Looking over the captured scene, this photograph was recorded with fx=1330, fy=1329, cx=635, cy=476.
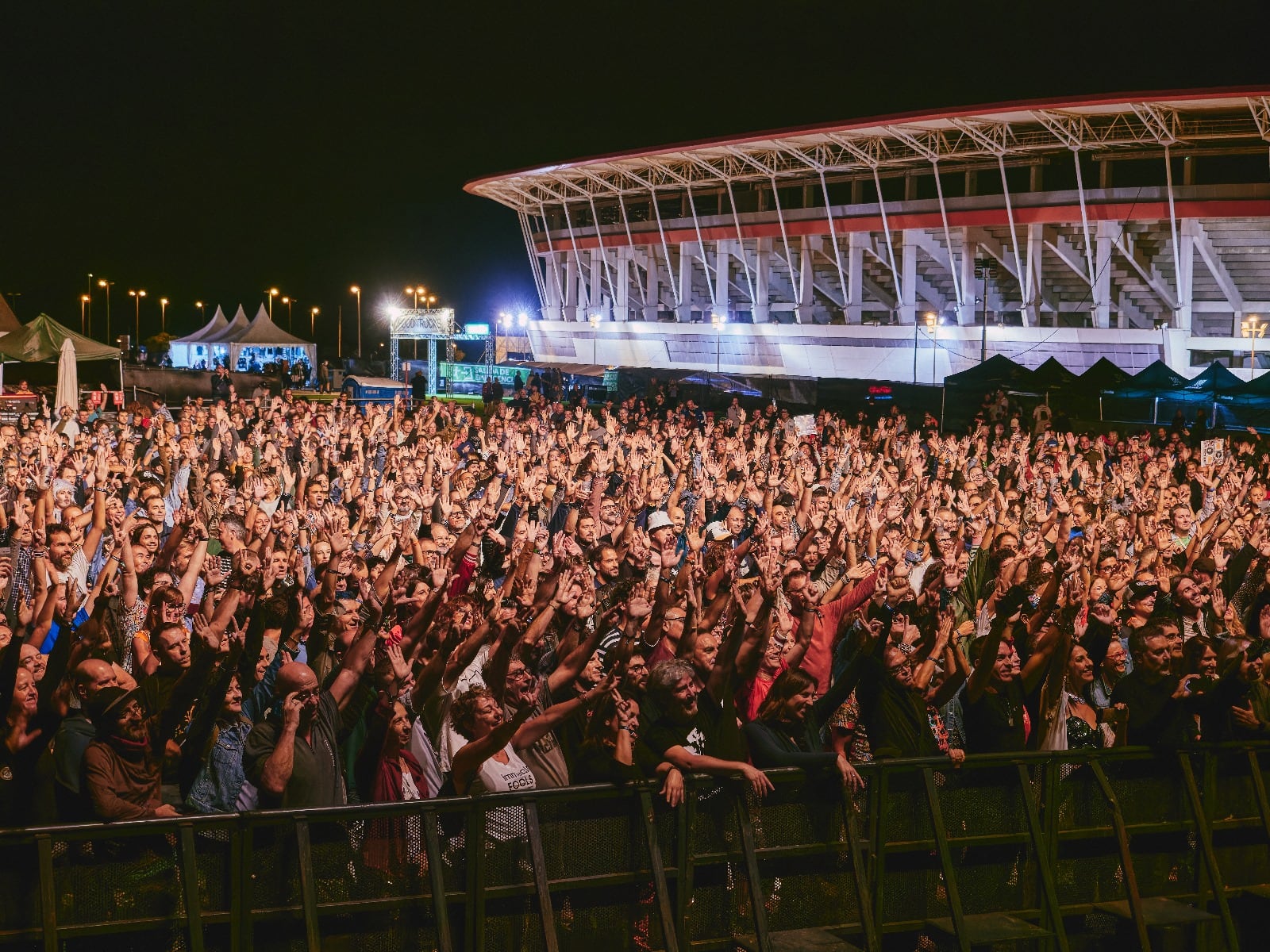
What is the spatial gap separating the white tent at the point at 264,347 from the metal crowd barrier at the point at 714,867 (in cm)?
4688

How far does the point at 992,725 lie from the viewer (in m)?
5.89

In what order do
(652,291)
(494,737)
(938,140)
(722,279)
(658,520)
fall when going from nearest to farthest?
(494,737)
(658,520)
(938,140)
(722,279)
(652,291)

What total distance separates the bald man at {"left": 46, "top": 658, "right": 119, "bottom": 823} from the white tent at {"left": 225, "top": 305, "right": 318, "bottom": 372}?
4635 centimetres

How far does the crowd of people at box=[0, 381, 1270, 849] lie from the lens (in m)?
5.00

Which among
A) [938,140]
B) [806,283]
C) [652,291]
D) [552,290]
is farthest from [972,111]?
[552,290]

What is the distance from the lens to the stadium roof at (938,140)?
38625mm

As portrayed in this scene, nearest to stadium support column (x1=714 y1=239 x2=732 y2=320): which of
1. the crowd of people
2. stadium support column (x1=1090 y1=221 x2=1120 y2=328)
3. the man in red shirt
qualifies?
stadium support column (x1=1090 y1=221 x2=1120 y2=328)

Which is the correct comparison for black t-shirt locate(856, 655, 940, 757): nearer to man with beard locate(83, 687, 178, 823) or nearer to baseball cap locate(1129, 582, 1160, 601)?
man with beard locate(83, 687, 178, 823)

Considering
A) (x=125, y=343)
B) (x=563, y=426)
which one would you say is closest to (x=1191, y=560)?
(x=563, y=426)

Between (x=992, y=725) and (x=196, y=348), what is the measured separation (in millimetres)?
55616

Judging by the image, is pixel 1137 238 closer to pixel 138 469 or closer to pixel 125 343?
pixel 138 469

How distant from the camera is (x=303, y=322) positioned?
12425 centimetres

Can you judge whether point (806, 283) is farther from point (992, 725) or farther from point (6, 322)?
point (992, 725)

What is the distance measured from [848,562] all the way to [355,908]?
5712 mm
